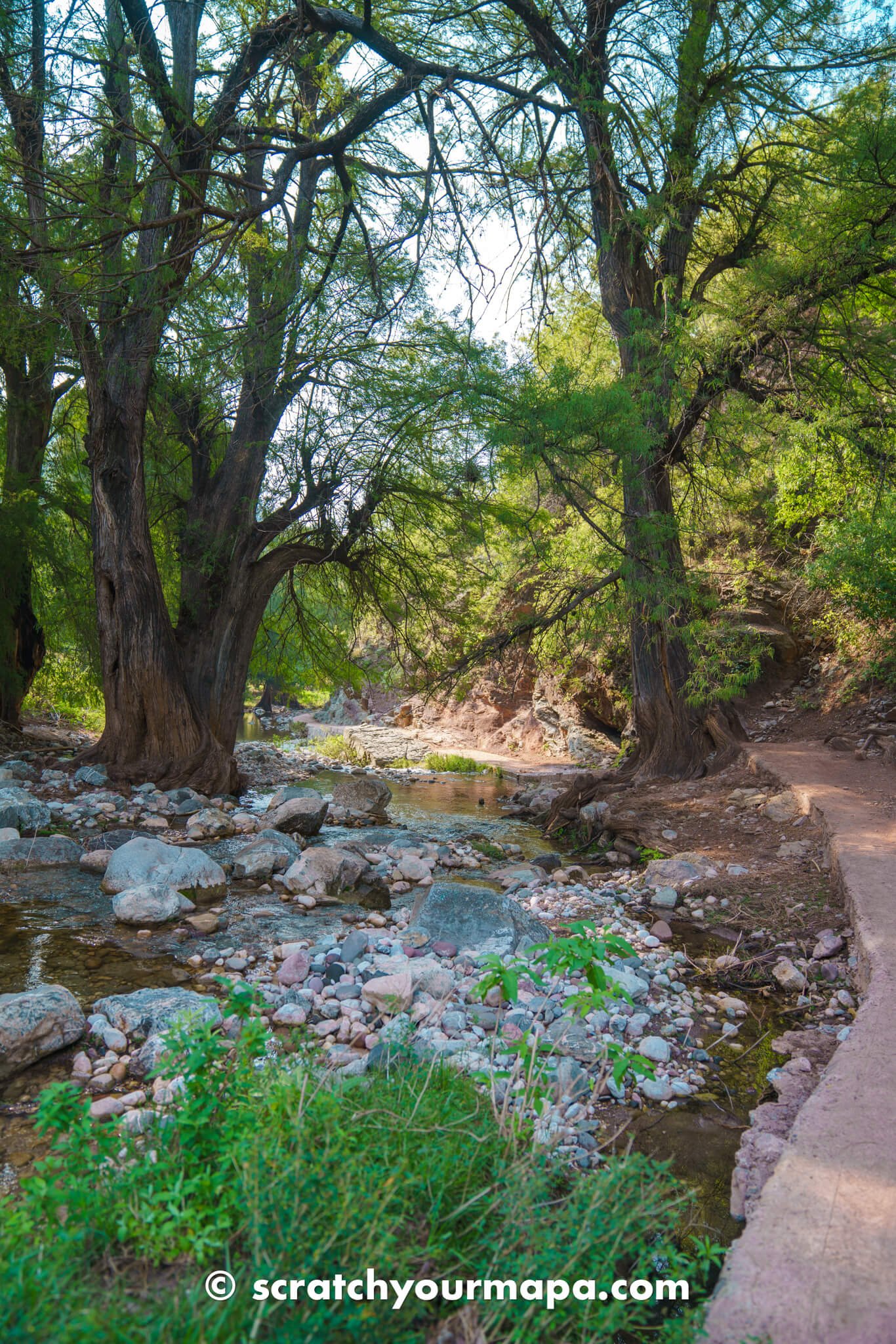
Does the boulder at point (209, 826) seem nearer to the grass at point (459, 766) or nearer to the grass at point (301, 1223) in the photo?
the grass at point (301, 1223)

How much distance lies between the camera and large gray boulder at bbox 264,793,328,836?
7.43m

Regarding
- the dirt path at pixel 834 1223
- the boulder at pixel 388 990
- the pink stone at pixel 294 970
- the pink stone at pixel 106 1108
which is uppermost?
the dirt path at pixel 834 1223

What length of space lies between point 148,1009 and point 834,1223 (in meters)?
2.54

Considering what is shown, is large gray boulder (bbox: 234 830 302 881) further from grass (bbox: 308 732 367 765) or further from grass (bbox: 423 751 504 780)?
grass (bbox: 308 732 367 765)

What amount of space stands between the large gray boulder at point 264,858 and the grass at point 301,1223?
369cm

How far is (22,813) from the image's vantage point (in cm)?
645

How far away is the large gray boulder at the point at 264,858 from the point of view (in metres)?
5.76

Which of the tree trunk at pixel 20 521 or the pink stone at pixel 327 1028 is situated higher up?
the tree trunk at pixel 20 521

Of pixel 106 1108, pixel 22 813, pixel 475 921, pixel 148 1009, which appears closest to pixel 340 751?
pixel 22 813

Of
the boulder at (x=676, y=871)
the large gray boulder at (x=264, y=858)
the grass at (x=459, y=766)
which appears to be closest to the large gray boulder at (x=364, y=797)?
the large gray boulder at (x=264, y=858)

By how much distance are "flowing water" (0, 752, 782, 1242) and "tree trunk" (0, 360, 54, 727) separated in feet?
16.4

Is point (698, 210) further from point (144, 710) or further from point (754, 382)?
point (144, 710)

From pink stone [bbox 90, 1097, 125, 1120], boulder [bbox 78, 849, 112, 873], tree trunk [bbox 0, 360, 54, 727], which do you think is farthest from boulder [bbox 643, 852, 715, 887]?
tree trunk [bbox 0, 360, 54, 727]

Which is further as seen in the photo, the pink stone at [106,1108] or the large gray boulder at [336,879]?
the large gray boulder at [336,879]
